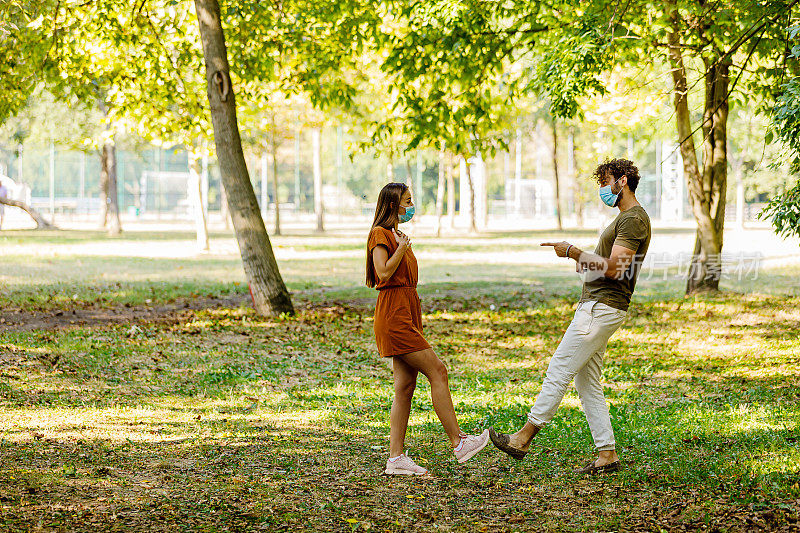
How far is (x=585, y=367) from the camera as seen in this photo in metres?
5.95

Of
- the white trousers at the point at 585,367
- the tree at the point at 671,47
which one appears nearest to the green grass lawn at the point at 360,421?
the white trousers at the point at 585,367

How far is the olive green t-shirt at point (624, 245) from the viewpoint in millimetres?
5555

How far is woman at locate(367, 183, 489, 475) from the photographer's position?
5.70 m

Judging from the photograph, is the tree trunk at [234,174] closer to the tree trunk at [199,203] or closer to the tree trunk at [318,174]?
the tree trunk at [199,203]

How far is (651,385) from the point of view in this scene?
9531 mm

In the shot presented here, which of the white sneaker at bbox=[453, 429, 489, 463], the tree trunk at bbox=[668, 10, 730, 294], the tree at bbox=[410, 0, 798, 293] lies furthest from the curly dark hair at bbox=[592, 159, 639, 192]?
the tree trunk at bbox=[668, 10, 730, 294]

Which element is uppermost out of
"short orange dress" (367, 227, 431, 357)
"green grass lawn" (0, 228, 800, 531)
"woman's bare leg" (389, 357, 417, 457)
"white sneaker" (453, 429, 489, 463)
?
"short orange dress" (367, 227, 431, 357)

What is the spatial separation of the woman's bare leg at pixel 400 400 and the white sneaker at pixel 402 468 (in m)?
0.05

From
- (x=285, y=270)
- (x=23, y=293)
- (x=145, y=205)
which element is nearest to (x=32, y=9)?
(x=23, y=293)

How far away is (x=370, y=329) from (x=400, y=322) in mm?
7806

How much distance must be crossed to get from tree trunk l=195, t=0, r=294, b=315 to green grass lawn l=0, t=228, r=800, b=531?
681mm

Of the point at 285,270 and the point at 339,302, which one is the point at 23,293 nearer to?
the point at 339,302

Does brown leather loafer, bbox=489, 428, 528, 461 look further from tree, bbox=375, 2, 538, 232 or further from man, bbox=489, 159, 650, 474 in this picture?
tree, bbox=375, 2, 538, 232

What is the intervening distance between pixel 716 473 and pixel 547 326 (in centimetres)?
811
